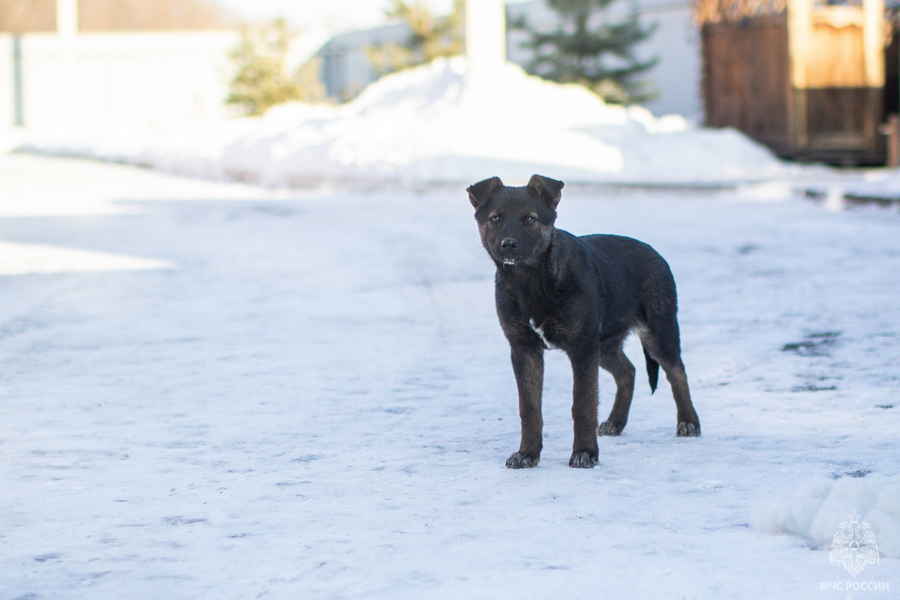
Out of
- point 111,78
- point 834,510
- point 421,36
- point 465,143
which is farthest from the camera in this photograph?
point 111,78

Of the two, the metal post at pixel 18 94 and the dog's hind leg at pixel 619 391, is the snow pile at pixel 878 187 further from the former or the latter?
the metal post at pixel 18 94

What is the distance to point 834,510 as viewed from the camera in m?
4.29

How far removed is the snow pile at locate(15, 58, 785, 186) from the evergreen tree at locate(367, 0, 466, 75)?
1046 centimetres

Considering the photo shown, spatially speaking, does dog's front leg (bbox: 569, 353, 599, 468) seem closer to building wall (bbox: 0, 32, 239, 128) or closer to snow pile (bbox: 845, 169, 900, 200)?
snow pile (bbox: 845, 169, 900, 200)

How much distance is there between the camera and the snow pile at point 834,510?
418cm

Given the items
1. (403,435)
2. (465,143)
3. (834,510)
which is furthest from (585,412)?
(465,143)

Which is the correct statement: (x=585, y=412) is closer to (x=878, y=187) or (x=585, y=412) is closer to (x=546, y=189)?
(x=546, y=189)

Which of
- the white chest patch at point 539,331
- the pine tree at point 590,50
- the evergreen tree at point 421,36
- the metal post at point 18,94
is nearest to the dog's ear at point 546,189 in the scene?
the white chest patch at point 539,331

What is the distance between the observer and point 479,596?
3854 millimetres

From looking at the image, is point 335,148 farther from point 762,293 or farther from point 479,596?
point 479,596

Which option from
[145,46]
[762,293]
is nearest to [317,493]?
[762,293]

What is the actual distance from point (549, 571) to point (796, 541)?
0.83 m

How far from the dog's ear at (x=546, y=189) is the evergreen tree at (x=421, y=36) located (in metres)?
34.0

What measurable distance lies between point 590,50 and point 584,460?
30221 millimetres
